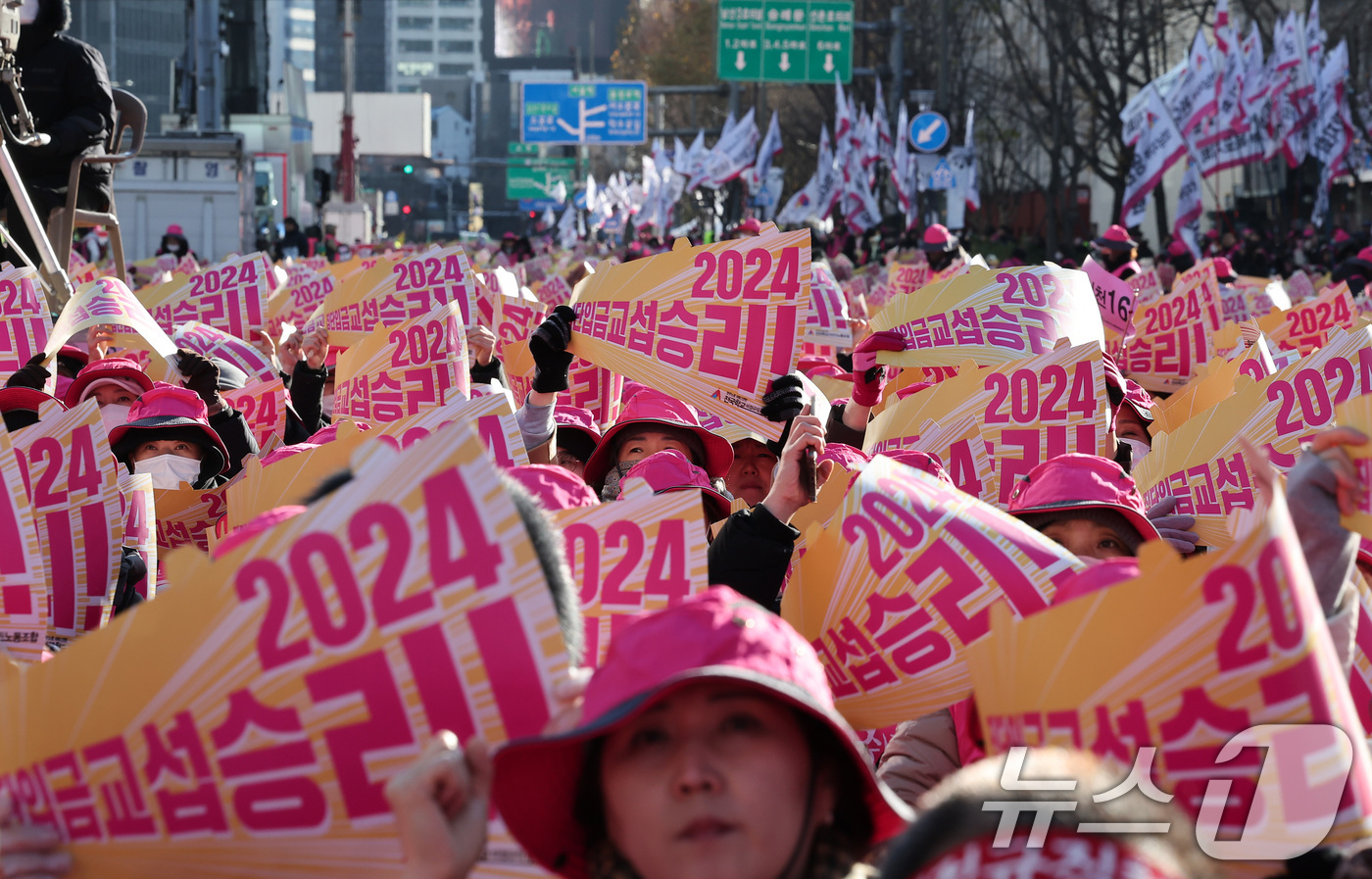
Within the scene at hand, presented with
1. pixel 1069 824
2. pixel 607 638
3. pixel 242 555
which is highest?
pixel 242 555

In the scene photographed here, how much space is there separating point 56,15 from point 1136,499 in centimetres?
900

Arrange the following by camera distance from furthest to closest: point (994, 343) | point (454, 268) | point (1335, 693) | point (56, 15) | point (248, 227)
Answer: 1. point (248, 227)
2. point (56, 15)
3. point (454, 268)
4. point (994, 343)
5. point (1335, 693)

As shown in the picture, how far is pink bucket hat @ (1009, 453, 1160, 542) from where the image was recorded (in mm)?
3949

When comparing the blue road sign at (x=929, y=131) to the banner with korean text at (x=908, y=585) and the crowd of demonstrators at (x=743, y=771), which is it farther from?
the banner with korean text at (x=908, y=585)

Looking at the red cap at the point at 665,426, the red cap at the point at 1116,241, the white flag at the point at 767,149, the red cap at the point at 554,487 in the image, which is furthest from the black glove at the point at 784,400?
the white flag at the point at 767,149

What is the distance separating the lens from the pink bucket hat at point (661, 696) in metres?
2.09

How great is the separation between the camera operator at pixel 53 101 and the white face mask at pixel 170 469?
18.2 ft

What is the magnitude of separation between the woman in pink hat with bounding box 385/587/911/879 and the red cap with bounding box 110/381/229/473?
3.89 m

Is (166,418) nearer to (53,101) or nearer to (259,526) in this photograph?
(259,526)

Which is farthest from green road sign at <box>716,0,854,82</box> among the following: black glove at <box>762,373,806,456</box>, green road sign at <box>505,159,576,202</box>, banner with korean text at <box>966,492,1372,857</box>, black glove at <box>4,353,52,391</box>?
green road sign at <box>505,159,576,202</box>

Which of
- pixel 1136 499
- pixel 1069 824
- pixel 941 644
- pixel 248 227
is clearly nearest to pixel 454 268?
pixel 1136 499

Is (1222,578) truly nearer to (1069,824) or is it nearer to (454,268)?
(1069,824)

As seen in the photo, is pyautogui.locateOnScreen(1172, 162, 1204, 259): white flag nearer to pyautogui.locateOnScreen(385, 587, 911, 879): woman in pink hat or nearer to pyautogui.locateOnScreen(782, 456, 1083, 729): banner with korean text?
pyautogui.locateOnScreen(782, 456, 1083, 729): banner with korean text

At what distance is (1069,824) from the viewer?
1719mm
